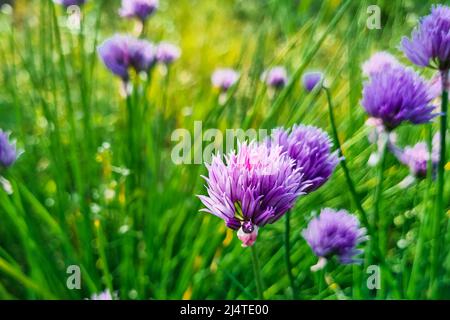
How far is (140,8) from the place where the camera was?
2.91ft

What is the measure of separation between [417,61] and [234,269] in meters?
0.40

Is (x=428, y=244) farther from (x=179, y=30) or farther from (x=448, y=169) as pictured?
(x=179, y=30)

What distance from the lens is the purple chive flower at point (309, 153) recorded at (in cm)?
46

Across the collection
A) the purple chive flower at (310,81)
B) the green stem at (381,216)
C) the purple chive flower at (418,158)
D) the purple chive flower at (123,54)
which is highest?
the purple chive flower at (123,54)

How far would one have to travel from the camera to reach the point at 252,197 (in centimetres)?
40

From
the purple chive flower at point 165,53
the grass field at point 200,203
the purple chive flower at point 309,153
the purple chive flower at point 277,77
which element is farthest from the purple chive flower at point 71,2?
the purple chive flower at point 309,153

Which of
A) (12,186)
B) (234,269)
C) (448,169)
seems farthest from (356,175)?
(12,186)

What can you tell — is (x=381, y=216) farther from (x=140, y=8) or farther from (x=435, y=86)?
(x=140, y=8)

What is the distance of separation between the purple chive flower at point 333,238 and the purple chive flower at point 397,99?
0.31ft

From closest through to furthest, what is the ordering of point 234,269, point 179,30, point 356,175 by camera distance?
point 356,175
point 234,269
point 179,30

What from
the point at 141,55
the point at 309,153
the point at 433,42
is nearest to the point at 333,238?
the point at 309,153

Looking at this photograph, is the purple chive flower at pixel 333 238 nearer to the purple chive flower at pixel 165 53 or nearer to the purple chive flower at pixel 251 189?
the purple chive flower at pixel 251 189

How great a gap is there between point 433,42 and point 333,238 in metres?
0.19
